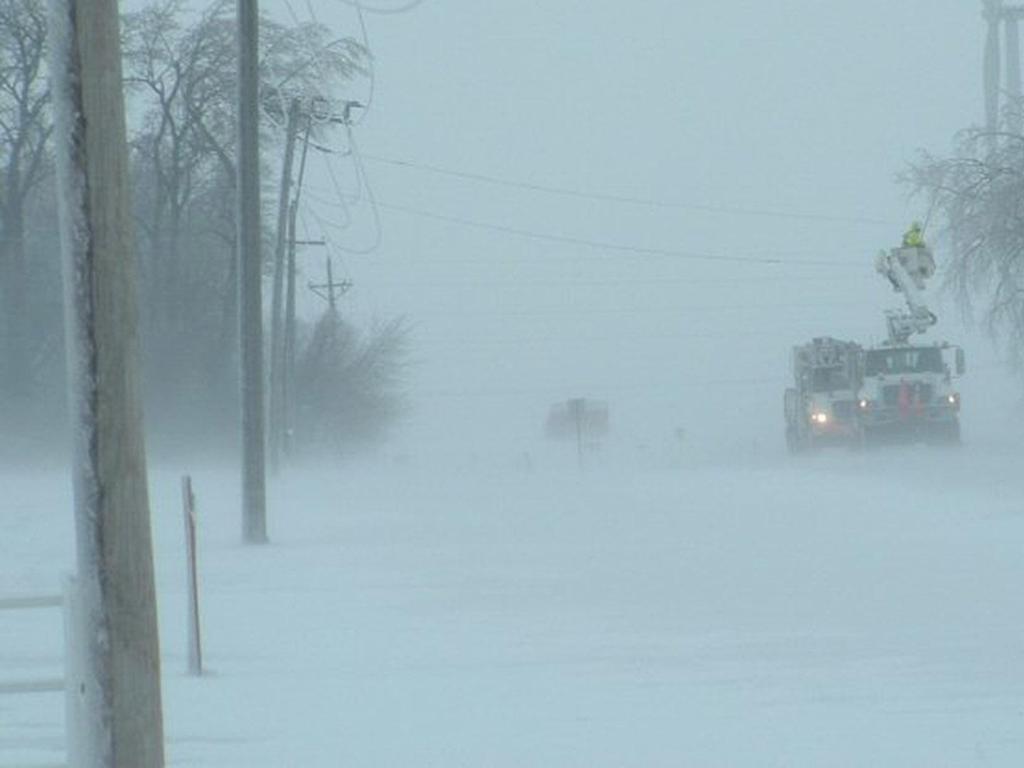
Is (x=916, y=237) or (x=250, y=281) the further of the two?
(x=916, y=237)

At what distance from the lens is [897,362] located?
149ft

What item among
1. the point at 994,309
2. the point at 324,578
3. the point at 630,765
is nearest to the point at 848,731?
the point at 630,765

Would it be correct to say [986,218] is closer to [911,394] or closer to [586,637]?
[911,394]

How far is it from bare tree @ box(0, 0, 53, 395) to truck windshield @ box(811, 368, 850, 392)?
60.7 ft

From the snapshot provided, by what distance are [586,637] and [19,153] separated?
24.0 m

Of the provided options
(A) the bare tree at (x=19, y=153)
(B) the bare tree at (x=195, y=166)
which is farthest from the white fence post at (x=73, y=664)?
(B) the bare tree at (x=195, y=166)

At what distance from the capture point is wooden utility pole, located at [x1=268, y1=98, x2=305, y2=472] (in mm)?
40062

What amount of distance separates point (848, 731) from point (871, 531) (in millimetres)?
13878

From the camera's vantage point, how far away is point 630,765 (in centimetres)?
1023

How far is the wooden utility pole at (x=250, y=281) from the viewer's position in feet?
77.4

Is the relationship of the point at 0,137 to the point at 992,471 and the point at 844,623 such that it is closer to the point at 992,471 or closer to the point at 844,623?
the point at 992,471

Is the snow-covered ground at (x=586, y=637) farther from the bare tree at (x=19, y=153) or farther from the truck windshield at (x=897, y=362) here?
the truck windshield at (x=897, y=362)

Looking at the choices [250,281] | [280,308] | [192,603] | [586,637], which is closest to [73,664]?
Answer: [192,603]

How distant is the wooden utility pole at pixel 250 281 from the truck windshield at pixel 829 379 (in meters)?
24.9
